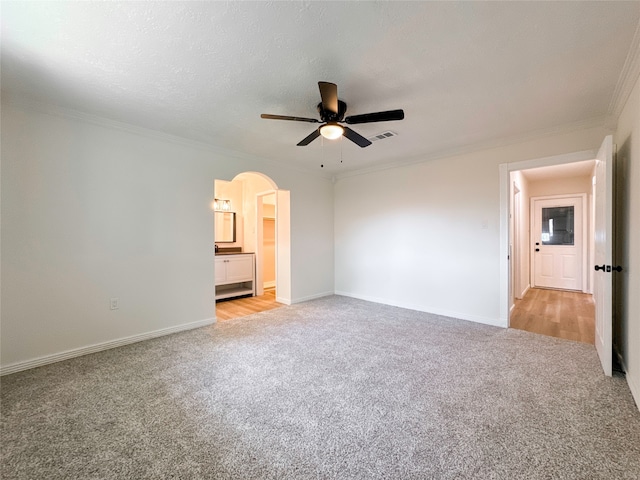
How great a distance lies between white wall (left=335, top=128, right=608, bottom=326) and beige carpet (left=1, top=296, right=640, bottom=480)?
106 centimetres

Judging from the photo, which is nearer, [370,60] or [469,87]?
[370,60]

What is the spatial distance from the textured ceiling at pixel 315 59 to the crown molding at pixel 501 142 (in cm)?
5

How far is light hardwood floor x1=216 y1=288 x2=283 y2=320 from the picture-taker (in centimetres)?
435

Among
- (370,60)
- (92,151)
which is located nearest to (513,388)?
(370,60)

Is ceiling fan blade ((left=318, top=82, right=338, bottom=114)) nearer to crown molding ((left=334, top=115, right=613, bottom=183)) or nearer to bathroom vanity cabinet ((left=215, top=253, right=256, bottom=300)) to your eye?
crown molding ((left=334, top=115, right=613, bottom=183))

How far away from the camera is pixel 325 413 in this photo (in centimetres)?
186

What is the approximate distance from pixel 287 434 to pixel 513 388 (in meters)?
1.76

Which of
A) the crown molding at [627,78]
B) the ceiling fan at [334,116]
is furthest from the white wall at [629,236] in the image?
the ceiling fan at [334,116]

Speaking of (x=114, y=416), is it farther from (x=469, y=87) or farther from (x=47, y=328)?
(x=469, y=87)

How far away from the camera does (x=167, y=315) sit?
3.45m

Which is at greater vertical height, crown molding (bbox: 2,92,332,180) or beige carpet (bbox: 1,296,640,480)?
crown molding (bbox: 2,92,332,180)

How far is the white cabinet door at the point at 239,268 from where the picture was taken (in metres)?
5.38

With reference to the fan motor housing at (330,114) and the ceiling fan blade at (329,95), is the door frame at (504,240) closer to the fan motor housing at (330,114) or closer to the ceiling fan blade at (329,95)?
the fan motor housing at (330,114)

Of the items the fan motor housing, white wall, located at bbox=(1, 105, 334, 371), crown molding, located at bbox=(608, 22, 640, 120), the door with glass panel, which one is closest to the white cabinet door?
white wall, located at bbox=(1, 105, 334, 371)
